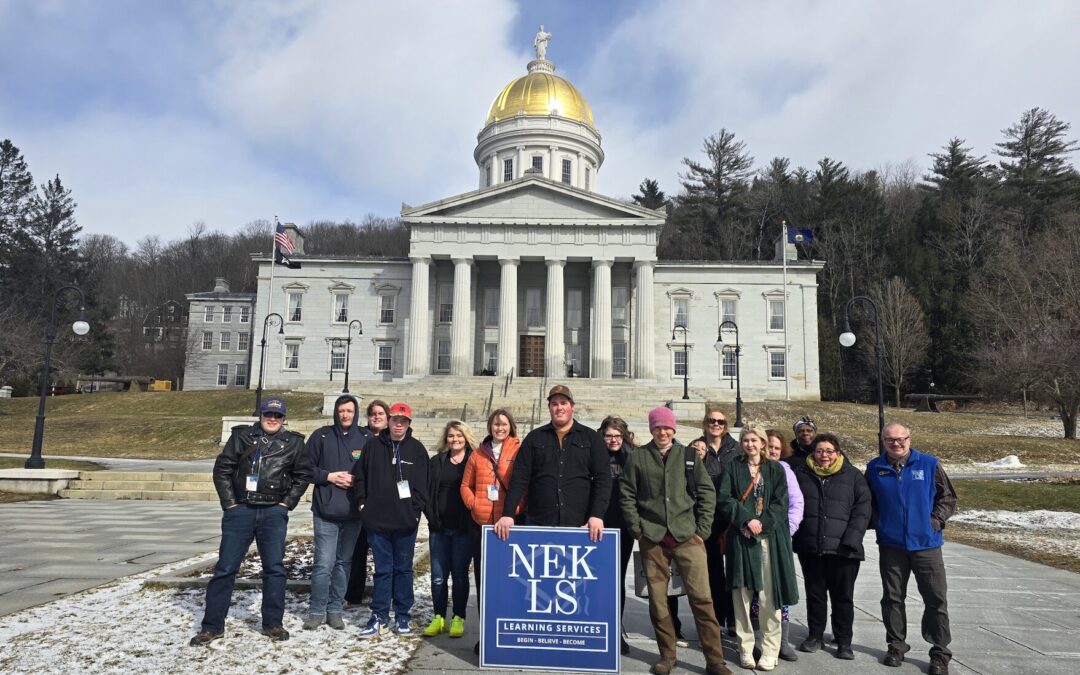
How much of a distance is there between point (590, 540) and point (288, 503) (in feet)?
9.20

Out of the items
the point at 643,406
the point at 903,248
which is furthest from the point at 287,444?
the point at 903,248

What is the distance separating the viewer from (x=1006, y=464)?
2458 cm

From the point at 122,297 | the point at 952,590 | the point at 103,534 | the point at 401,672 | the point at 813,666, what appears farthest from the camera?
the point at 122,297

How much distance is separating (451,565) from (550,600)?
4.11 feet

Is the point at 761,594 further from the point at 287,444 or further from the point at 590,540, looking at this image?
the point at 287,444

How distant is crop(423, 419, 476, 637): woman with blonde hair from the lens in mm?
5922

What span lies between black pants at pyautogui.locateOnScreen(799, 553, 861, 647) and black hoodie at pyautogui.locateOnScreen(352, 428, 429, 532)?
12.1 feet

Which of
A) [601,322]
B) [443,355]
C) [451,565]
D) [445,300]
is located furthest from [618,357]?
[451,565]

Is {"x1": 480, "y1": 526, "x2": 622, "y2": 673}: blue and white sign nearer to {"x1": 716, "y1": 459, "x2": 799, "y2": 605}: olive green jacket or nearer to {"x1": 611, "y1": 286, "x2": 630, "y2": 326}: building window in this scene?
{"x1": 716, "y1": 459, "x2": 799, "y2": 605}: olive green jacket

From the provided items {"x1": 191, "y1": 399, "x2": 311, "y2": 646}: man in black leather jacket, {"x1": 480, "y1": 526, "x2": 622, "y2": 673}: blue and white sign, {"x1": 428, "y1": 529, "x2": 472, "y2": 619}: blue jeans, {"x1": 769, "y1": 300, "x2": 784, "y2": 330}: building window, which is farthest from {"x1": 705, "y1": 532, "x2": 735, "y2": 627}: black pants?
{"x1": 769, "y1": 300, "x2": 784, "y2": 330}: building window

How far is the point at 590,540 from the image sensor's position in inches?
206

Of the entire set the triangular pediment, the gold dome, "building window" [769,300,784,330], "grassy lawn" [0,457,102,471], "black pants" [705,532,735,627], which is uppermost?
the gold dome

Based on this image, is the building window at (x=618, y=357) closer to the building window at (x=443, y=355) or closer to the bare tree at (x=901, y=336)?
the building window at (x=443, y=355)

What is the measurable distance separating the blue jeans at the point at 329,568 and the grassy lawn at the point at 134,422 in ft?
66.2
